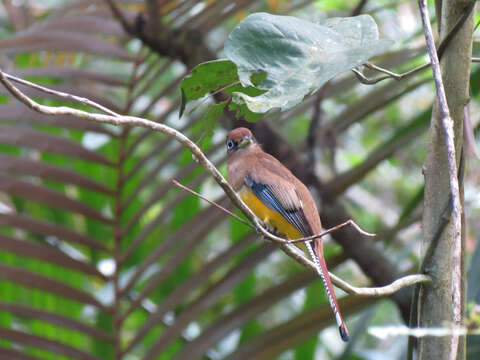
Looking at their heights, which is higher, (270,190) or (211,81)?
(211,81)

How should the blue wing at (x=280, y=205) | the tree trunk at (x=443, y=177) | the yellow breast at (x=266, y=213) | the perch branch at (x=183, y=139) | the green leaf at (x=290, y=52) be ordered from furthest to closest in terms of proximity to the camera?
the yellow breast at (x=266, y=213), the blue wing at (x=280, y=205), the tree trunk at (x=443, y=177), the green leaf at (x=290, y=52), the perch branch at (x=183, y=139)

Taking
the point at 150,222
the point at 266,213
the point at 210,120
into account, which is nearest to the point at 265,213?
the point at 266,213

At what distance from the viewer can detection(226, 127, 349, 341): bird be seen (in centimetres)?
250

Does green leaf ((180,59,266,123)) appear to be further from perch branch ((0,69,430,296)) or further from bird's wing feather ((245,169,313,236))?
bird's wing feather ((245,169,313,236))

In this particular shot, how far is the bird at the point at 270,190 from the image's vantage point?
250 cm

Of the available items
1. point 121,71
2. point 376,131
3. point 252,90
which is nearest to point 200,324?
point 121,71

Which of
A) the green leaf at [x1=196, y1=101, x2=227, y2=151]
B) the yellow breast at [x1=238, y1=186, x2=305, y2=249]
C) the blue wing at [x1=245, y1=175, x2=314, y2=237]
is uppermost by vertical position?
the green leaf at [x1=196, y1=101, x2=227, y2=151]

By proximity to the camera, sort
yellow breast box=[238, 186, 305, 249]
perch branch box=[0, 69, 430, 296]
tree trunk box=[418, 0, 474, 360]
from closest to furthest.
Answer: perch branch box=[0, 69, 430, 296], tree trunk box=[418, 0, 474, 360], yellow breast box=[238, 186, 305, 249]

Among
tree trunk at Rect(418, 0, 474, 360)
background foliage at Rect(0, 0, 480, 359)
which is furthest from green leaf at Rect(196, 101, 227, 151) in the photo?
background foliage at Rect(0, 0, 480, 359)

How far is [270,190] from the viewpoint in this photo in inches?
104

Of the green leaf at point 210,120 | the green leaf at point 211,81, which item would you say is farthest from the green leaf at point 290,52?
the green leaf at point 210,120

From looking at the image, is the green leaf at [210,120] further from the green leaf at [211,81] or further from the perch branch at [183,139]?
the perch branch at [183,139]

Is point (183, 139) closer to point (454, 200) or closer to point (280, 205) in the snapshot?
point (454, 200)

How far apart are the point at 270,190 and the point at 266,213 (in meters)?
0.16
